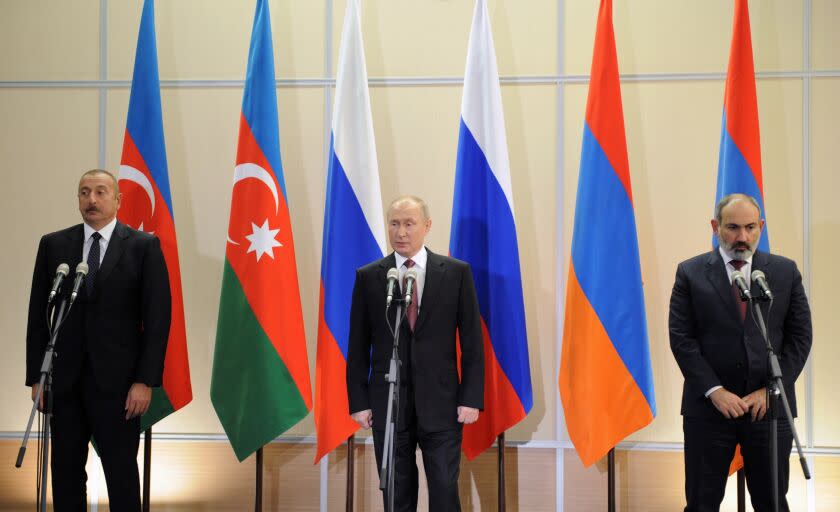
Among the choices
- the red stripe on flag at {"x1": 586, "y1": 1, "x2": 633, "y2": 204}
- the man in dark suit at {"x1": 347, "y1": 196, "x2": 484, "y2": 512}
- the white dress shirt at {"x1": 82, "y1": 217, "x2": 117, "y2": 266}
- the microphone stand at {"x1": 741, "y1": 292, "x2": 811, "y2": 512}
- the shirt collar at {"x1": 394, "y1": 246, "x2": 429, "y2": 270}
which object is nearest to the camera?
the microphone stand at {"x1": 741, "y1": 292, "x2": 811, "y2": 512}

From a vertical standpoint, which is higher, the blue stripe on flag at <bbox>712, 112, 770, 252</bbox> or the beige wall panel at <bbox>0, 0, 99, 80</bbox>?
the beige wall panel at <bbox>0, 0, 99, 80</bbox>

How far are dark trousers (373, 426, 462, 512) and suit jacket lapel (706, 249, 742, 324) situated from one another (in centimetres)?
118

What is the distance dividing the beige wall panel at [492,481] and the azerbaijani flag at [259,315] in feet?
2.10

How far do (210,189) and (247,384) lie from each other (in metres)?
1.20

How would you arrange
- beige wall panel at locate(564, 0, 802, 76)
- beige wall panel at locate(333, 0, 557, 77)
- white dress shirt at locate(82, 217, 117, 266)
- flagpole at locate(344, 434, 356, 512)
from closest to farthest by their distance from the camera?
white dress shirt at locate(82, 217, 117, 266), flagpole at locate(344, 434, 356, 512), beige wall panel at locate(564, 0, 802, 76), beige wall panel at locate(333, 0, 557, 77)

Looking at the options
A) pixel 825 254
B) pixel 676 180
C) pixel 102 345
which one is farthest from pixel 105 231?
pixel 825 254

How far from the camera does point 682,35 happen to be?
4.30 m

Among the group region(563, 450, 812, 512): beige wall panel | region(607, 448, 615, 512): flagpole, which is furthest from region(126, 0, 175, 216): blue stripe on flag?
region(563, 450, 812, 512): beige wall panel

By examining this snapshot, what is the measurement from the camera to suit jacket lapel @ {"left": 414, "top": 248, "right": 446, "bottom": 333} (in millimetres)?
3229

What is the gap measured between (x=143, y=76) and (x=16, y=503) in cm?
247

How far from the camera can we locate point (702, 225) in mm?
4219

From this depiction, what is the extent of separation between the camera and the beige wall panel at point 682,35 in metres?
4.23

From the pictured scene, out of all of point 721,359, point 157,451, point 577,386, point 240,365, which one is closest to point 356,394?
point 240,365

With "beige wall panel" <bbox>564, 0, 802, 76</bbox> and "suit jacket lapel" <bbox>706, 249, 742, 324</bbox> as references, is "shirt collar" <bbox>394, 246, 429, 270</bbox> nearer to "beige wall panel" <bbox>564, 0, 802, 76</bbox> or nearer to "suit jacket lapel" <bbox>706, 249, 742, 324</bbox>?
"suit jacket lapel" <bbox>706, 249, 742, 324</bbox>
